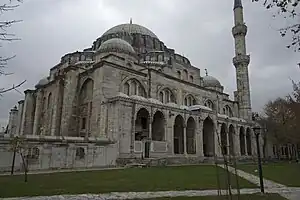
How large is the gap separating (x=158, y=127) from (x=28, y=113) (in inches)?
894

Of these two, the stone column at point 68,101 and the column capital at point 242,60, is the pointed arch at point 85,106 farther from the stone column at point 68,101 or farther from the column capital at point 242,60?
the column capital at point 242,60

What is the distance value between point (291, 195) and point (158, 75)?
2553 centimetres

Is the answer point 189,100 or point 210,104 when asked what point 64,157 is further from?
point 210,104

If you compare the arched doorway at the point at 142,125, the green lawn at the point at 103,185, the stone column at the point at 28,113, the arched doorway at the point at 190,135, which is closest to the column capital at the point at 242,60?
the arched doorway at the point at 190,135

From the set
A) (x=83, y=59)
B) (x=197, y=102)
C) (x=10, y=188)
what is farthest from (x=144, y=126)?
(x=10, y=188)

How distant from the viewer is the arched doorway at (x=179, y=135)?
102 feet

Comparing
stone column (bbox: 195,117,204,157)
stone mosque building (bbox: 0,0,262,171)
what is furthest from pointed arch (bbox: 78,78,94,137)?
stone column (bbox: 195,117,204,157)

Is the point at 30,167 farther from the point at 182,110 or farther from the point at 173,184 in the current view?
the point at 182,110

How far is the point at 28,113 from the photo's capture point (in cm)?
4150

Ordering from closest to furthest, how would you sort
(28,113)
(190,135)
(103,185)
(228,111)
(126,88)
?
(103,185)
(126,88)
(190,135)
(28,113)
(228,111)

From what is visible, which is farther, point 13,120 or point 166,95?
point 13,120

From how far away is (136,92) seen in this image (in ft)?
105

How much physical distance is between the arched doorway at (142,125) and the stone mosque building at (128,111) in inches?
4.3

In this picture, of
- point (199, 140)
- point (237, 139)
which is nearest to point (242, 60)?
point (237, 139)
